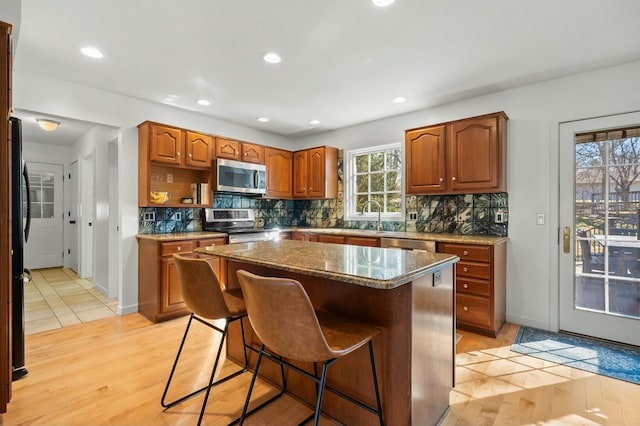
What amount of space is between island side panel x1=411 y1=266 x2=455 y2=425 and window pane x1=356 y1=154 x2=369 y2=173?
3.05 metres

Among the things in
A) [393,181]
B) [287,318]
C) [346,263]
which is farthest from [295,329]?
[393,181]

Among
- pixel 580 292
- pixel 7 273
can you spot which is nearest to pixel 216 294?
pixel 7 273

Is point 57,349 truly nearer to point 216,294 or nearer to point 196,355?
point 196,355

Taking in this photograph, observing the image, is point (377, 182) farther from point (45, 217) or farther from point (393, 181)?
point (45, 217)

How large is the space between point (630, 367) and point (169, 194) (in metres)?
4.72

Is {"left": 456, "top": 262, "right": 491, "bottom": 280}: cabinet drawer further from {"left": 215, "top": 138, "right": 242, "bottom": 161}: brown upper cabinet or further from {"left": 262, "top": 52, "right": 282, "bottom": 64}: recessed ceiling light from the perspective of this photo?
{"left": 215, "top": 138, "right": 242, "bottom": 161}: brown upper cabinet

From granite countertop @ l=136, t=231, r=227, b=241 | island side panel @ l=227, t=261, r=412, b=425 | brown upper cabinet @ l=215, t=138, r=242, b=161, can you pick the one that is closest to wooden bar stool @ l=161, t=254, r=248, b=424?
island side panel @ l=227, t=261, r=412, b=425

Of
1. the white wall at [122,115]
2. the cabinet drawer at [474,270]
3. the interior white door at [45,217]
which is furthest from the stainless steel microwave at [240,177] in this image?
the interior white door at [45,217]

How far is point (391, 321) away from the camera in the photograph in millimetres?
1486

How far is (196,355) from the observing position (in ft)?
8.32

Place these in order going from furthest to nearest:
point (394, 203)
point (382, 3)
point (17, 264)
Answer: point (394, 203)
point (17, 264)
point (382, 3)

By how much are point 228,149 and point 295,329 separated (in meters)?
3.47

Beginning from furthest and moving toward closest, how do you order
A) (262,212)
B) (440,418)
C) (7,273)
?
1. (262,212)
2. (440,418)
3. (7,273)

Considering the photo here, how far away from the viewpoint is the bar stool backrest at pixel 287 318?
1.20 m
